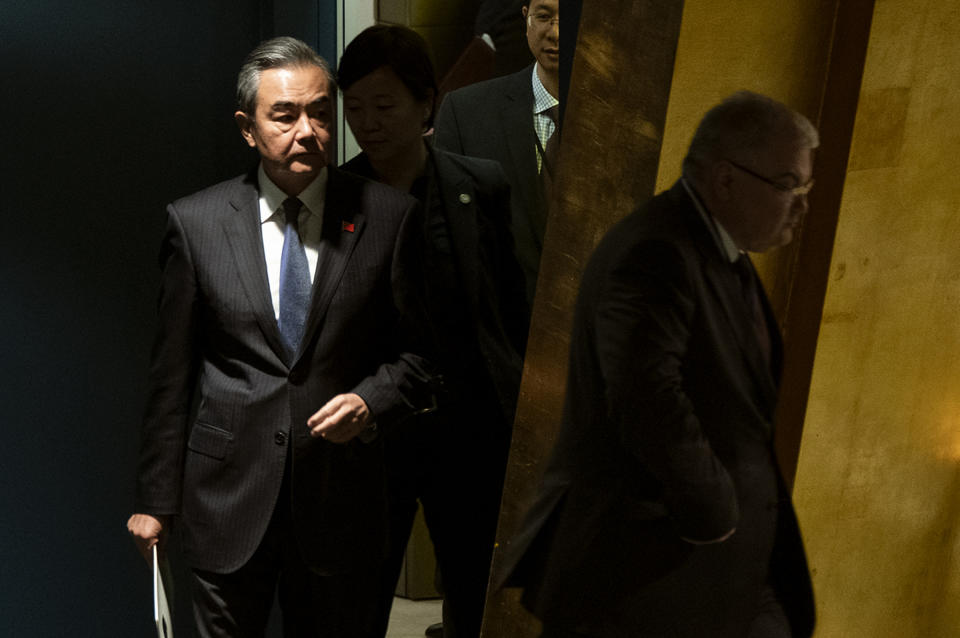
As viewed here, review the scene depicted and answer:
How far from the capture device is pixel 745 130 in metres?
1.72

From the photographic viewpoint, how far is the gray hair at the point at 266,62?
243 cm

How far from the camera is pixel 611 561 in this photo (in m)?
1.79

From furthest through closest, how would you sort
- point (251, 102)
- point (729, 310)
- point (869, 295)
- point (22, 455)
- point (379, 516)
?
point (22, 455) < point (379, 516) < point (251, 102) < point (869, 295) < point (729, 310)

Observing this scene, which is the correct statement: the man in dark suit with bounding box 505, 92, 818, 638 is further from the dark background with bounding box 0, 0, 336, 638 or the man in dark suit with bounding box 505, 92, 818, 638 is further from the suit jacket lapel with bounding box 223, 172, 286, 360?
the dark background with bounding box 0, 0, 336, 638

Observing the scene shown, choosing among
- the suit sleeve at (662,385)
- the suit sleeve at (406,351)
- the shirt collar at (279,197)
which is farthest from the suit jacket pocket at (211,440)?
the suit sleeve at (662,385)

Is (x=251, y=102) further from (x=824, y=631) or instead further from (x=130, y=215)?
(x=824, y=631)

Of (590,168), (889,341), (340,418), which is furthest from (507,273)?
(889,341)

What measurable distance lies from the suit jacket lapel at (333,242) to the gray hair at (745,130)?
3.07ft

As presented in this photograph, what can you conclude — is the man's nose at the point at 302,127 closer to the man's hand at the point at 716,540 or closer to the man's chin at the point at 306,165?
the man's chin at the point at 306,165

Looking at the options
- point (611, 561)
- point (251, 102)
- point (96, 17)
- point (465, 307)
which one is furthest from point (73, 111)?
point (611, 561)

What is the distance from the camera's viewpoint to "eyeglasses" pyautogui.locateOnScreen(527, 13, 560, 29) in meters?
2.56

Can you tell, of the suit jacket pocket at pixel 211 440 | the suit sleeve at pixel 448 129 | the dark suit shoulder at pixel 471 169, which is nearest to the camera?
the suit jacket pocket at pixel 211 440

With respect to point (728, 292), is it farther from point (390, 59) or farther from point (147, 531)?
point (147, 531)

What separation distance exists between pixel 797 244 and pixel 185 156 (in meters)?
1.58
